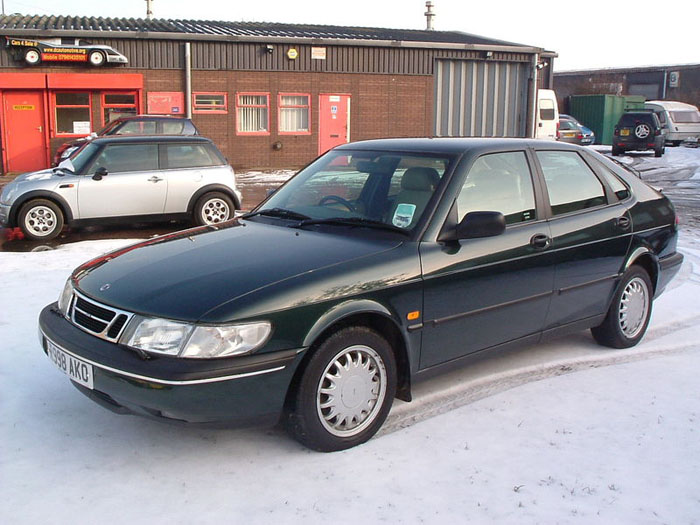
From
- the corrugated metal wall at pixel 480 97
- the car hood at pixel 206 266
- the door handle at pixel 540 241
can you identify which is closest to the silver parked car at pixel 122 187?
the car hood at pixel 206 266

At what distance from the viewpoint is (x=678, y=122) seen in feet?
116

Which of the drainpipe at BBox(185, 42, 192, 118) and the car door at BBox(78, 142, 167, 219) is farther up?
the drainpipe at BBox(185, 42, 192, 118)

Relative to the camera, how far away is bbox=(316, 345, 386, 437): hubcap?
369 centimetres

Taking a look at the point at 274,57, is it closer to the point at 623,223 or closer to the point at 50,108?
the point at 50,108

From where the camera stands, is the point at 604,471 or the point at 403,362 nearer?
the point at 604,471

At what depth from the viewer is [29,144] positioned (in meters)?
21.6

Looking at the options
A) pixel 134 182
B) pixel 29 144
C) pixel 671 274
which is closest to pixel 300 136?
pixel 29 144

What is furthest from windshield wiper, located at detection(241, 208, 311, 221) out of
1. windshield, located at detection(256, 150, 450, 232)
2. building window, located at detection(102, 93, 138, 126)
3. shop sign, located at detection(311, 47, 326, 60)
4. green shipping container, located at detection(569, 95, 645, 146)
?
green shipping container, located at detection(569, 95, 645, 146)

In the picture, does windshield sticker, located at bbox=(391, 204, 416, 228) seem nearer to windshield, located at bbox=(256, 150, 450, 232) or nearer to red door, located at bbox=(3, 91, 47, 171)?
windshield, located at bbox=(256, 150, 450, 232)

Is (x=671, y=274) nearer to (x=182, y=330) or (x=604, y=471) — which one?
(x=604, y=471)

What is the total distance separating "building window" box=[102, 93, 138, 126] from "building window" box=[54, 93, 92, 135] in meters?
0.48

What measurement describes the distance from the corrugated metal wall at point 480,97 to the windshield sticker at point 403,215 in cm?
2232

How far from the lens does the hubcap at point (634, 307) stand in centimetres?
550

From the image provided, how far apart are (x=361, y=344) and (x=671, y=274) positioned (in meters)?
3.38
